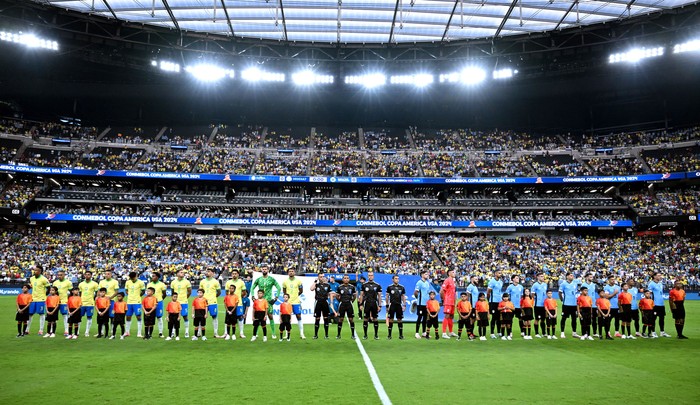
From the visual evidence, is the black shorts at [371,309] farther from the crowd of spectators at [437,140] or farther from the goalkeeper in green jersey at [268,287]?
the crowd of spectators at [437,140]

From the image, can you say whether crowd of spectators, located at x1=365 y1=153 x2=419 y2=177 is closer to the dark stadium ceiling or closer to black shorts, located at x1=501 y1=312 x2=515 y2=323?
the dark stadium ceiling

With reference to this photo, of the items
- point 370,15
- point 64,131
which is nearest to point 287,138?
point 370,15

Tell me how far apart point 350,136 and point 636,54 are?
1338 inches

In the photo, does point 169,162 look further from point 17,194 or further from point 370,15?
point 370,15

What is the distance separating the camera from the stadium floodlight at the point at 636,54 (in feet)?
148

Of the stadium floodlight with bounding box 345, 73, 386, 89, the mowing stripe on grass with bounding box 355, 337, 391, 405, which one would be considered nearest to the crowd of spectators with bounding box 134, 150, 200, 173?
the stadium floodlight with bounding box 345, 73, 386, 89

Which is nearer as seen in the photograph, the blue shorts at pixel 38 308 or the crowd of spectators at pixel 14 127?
the blue shorts at pixel 38 308

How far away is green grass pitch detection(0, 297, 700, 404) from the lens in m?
7.22

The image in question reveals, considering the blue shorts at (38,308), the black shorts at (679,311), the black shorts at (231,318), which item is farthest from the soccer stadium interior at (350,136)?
the black shorts at (679,311)

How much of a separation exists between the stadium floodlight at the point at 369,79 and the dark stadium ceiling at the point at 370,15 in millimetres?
7732

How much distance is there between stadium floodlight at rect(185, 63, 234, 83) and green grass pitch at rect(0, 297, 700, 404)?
134 ft

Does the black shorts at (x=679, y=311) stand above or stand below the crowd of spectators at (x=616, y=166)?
below

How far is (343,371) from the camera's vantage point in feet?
30.2

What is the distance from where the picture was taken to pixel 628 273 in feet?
128
